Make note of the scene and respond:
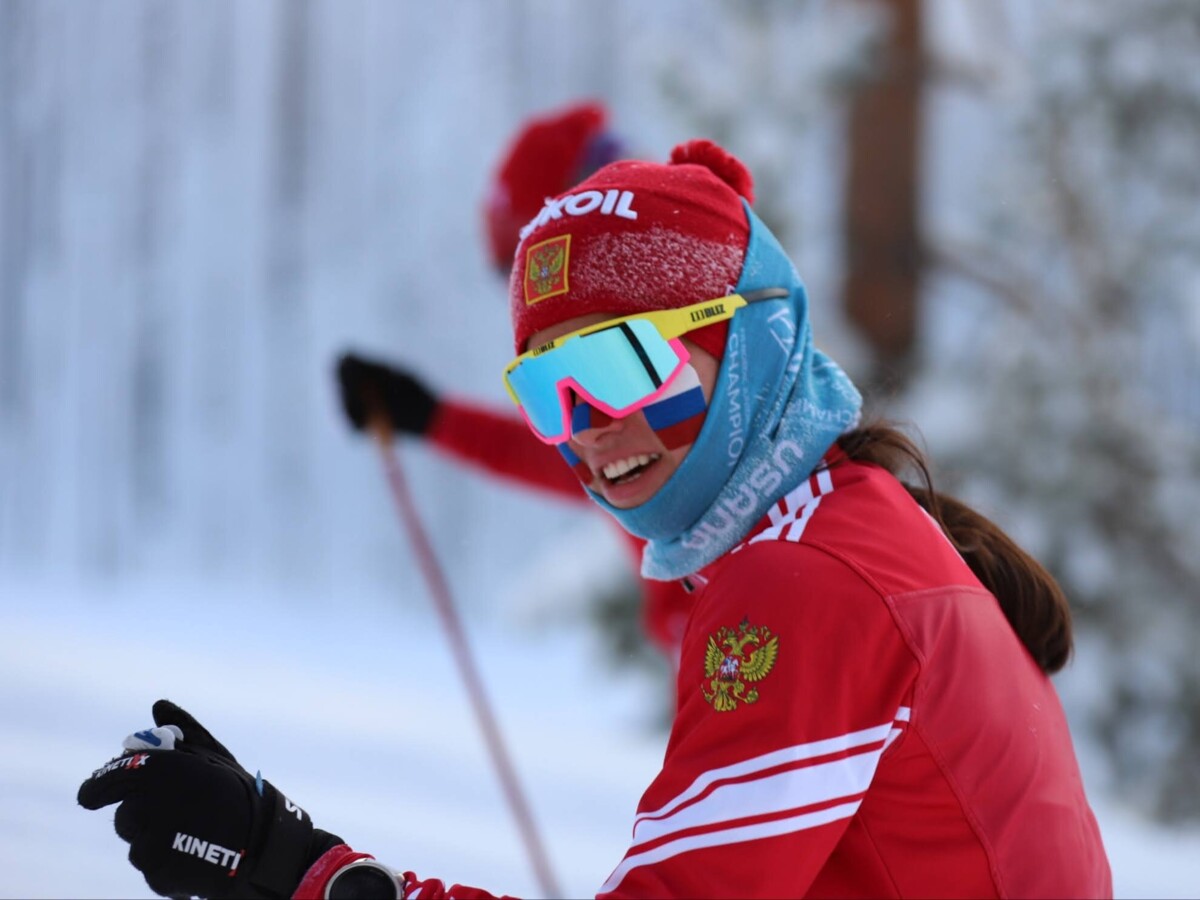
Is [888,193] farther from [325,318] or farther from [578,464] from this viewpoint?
[578,464]

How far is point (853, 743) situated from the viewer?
988 millimetres

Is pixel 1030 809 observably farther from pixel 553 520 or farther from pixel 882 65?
pixel 553 520

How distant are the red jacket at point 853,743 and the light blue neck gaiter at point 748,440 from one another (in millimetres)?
85

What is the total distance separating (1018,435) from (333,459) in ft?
10.0

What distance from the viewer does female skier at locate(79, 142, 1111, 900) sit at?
0.98 metres

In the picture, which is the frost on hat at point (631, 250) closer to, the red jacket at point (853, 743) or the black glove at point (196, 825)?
the red jacket at point (853, 743)

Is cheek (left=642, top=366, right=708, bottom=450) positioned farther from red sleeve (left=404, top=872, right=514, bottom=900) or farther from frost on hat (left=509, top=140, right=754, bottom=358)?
red sleeve (left=404, top=872, right=514, bottom=900)

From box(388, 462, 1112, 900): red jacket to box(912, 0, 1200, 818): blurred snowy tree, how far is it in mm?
3452

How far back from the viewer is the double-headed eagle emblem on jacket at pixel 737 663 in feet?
3.24

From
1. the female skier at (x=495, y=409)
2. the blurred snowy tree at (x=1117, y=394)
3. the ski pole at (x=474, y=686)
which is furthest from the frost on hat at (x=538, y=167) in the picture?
the blurred snowy tree at (x=1117, y=394)

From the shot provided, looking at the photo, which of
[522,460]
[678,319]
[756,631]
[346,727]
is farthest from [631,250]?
[346,727]

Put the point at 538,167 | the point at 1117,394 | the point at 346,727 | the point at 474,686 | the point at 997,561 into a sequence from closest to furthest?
the point at 997,561 → the point at 474,686 → the point at 538,167 → the point at 346,727 → the point at 1117,394

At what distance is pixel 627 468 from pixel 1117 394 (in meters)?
3.77

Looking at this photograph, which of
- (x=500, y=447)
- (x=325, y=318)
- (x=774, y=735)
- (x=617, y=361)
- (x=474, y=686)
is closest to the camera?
(x=774, y=735)
